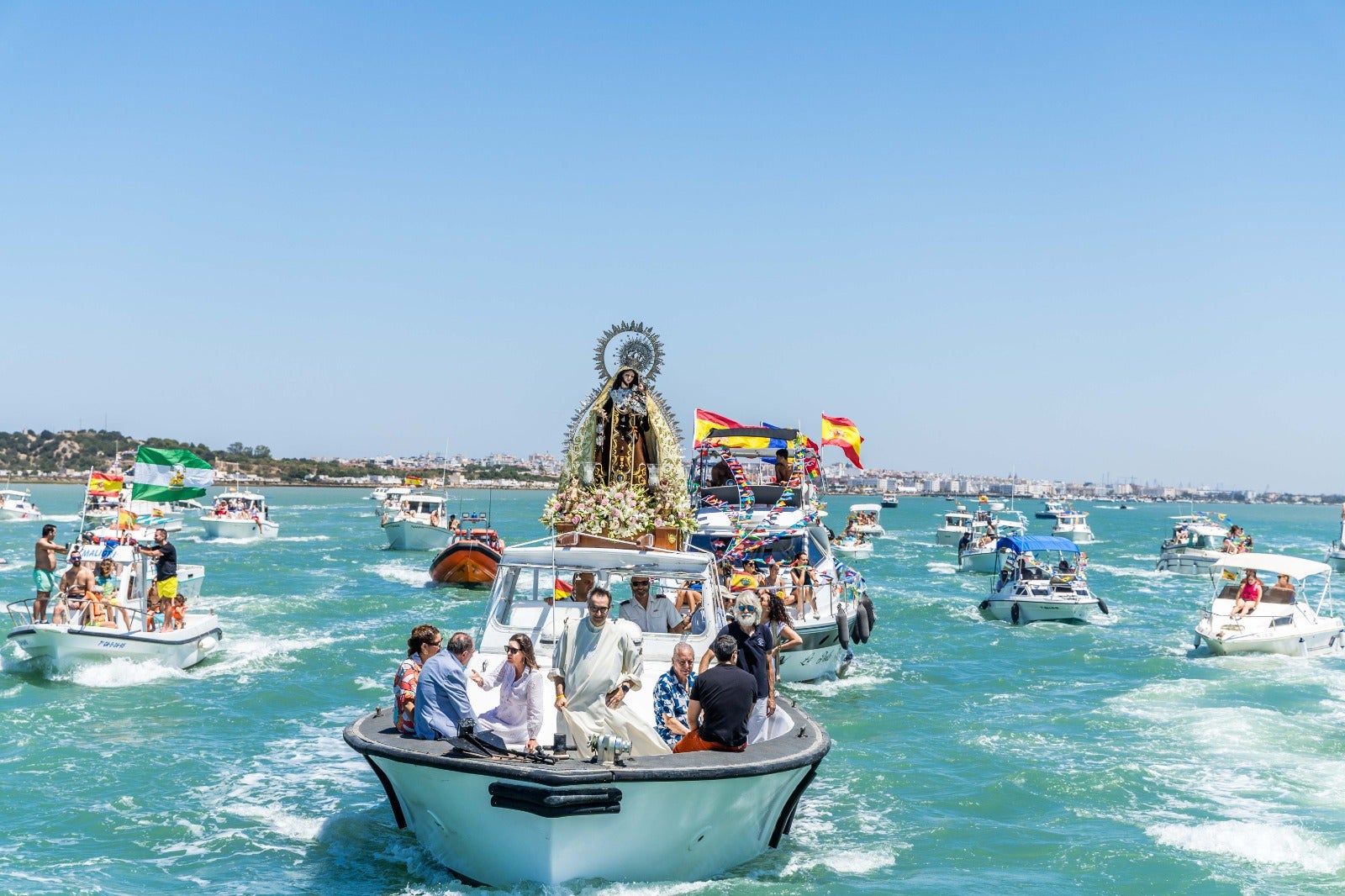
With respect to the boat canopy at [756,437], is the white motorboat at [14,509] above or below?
below

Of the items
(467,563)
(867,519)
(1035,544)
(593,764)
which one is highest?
(1035,544)

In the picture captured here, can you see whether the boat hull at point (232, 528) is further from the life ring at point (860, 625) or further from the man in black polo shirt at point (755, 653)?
the man in black polo shirt at point (755, 653)

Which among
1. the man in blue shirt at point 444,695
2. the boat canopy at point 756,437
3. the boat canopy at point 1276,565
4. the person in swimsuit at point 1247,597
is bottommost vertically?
the person in swimsuit at point 1247,597

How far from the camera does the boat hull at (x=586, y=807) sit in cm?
948

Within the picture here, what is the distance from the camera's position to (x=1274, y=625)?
2652 cm

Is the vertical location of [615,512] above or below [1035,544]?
above

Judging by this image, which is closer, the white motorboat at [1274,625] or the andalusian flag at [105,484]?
the white motorboat at [1274,625]

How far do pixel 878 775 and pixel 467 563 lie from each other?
2734 centimetres

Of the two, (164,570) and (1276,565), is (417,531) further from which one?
(1276,565)

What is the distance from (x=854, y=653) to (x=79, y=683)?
1655 centimetres

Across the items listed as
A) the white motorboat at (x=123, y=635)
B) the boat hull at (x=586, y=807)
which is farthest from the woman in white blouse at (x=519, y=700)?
the white motorboat at (x=123, y=635)

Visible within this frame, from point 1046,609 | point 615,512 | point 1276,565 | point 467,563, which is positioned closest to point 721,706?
point 615,512

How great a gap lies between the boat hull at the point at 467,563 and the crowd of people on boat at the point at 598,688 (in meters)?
30.5

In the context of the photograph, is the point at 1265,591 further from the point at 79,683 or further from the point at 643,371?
the point at 79,683
